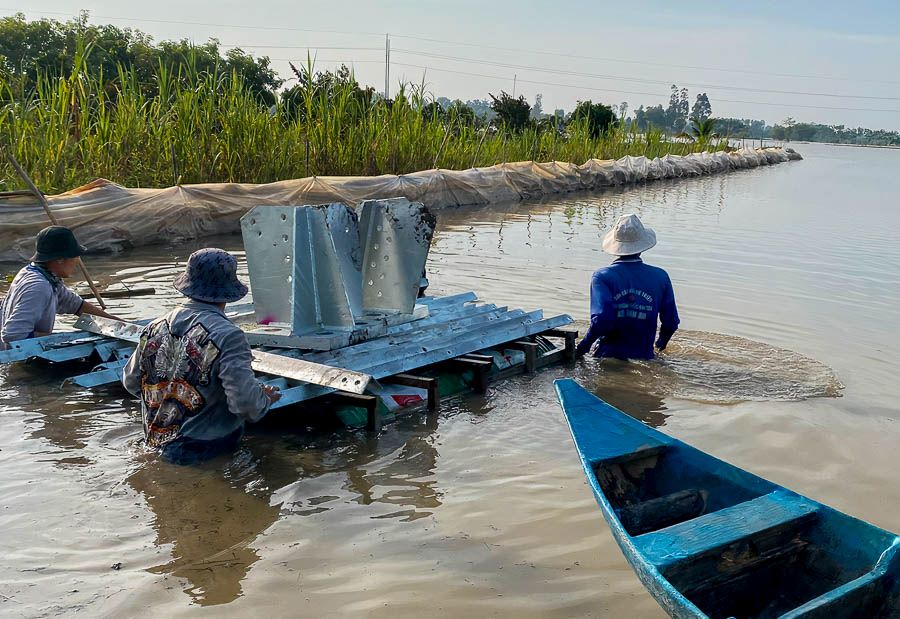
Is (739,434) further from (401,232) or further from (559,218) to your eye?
(559,218)

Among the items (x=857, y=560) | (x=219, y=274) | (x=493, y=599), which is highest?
(x=219, y=274)

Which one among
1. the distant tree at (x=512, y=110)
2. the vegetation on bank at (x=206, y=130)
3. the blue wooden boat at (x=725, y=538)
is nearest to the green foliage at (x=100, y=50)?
the distant tree at (x=512, y=110)

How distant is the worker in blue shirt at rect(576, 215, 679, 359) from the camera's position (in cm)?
605

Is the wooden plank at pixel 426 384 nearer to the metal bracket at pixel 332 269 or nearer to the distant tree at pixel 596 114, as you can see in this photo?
the metal bracket at pixel 332 269

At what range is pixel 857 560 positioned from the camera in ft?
9.98

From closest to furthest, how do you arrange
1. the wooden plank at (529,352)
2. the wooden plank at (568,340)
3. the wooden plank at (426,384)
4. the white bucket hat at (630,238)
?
the wooden plank at (426,384) → the white bucket hat at (630,238) → the wooden plank at (529,352) → the wooden plank at (568,340)

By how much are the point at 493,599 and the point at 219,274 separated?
2010mm

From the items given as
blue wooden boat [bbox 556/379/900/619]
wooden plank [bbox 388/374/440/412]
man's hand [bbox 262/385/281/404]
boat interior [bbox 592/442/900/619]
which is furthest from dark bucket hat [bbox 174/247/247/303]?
boat interior [bbox 592/442/900/619]

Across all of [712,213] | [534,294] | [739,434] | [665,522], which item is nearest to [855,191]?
[712,213]

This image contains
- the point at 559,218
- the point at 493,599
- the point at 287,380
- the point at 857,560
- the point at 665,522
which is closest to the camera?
the point at 857,560

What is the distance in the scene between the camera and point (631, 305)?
20.1 feet

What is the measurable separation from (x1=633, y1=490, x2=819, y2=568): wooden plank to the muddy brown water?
1.48 feet

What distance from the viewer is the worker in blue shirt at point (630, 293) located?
19.8 ft

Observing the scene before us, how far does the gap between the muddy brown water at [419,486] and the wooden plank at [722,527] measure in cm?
45
